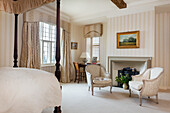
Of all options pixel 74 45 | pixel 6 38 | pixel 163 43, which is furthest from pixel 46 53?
pixel 163 43

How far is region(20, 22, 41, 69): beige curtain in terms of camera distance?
3883 millimetres

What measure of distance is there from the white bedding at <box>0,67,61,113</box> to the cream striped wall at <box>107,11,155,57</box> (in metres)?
3.52

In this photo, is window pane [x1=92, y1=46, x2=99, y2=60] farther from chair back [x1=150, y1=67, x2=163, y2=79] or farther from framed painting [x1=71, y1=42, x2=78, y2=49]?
chair back [x1=150, y1=67, x2=163, y2=79]

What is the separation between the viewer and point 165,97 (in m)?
3.60

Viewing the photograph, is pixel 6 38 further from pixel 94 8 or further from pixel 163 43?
pixel 163 43

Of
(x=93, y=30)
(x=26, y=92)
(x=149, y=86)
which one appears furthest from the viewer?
(x=93, y=30)

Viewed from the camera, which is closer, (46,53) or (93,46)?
(46,53)

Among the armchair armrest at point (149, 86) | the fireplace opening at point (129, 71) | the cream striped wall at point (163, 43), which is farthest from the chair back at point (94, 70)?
the cream striped wall at point (163, 43)

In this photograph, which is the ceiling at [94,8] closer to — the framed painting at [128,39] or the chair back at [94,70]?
the framed painting at [128,39]

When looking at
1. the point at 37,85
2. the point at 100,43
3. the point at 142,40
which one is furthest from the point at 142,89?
the point at 100,43

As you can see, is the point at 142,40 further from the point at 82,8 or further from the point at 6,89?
the point at 6,89

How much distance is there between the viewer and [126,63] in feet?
16.0

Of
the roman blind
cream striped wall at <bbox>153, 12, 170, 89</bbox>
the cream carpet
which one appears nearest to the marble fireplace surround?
cream striped wall at <bbox>153, 12, 170, 89</bbox>

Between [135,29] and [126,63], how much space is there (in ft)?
4.30
